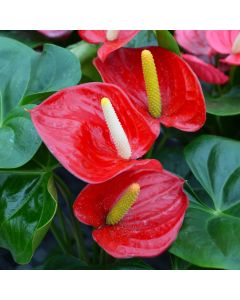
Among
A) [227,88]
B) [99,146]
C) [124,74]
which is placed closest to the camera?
[99,146]

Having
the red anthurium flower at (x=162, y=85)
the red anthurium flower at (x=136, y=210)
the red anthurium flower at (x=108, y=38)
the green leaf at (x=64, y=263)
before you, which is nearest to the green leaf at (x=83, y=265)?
the green leaf at (x=64, y=263)

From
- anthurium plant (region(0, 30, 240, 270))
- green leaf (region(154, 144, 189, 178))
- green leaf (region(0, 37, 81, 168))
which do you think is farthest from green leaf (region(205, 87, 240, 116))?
green leaf (region(0, 37, 81, 168))

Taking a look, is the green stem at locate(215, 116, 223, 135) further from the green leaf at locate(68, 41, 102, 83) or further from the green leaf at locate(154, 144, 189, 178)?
the green leaf at locate(68, 41, 102, 83)

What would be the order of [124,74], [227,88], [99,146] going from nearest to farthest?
[99,146] < [124,74] < [227,88]

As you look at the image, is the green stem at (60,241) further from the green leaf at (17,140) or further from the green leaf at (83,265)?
the green leaf at (17,140)

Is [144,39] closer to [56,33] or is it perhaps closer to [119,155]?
[56,33]

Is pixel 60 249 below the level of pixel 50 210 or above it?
below

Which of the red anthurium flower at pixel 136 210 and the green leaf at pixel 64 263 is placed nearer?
the red anthurium flower at pixel 136 210

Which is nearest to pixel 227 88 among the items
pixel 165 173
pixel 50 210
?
pixel 165 173
